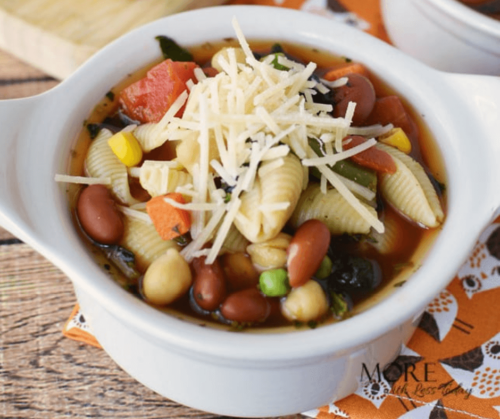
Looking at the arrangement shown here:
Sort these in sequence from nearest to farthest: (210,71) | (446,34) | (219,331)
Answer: (219,331) < (210,71) < (446,34)

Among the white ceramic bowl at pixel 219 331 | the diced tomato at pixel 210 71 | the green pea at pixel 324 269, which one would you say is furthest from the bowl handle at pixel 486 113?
the diced tomato at pixel 210 71

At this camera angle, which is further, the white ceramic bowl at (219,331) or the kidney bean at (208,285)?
the kidney bean at (208,285)

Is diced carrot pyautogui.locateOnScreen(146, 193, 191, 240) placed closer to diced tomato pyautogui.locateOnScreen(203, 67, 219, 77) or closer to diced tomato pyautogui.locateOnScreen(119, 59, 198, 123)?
diced tomato pyautogui.locateOnScreen(119, 59, 198, 123)

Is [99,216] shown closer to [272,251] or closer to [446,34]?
[272,251]

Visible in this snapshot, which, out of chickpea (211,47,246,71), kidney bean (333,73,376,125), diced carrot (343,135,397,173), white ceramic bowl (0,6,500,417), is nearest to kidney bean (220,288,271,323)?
white ceramic bowl (0,6,500,417)

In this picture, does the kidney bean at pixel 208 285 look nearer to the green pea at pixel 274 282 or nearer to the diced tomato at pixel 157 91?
the green pea at pixel 274 282

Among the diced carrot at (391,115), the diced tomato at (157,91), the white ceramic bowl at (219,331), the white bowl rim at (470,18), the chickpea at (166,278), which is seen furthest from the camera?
the white bowl rim at (470,18)

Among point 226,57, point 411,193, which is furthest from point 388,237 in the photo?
point 226,57
